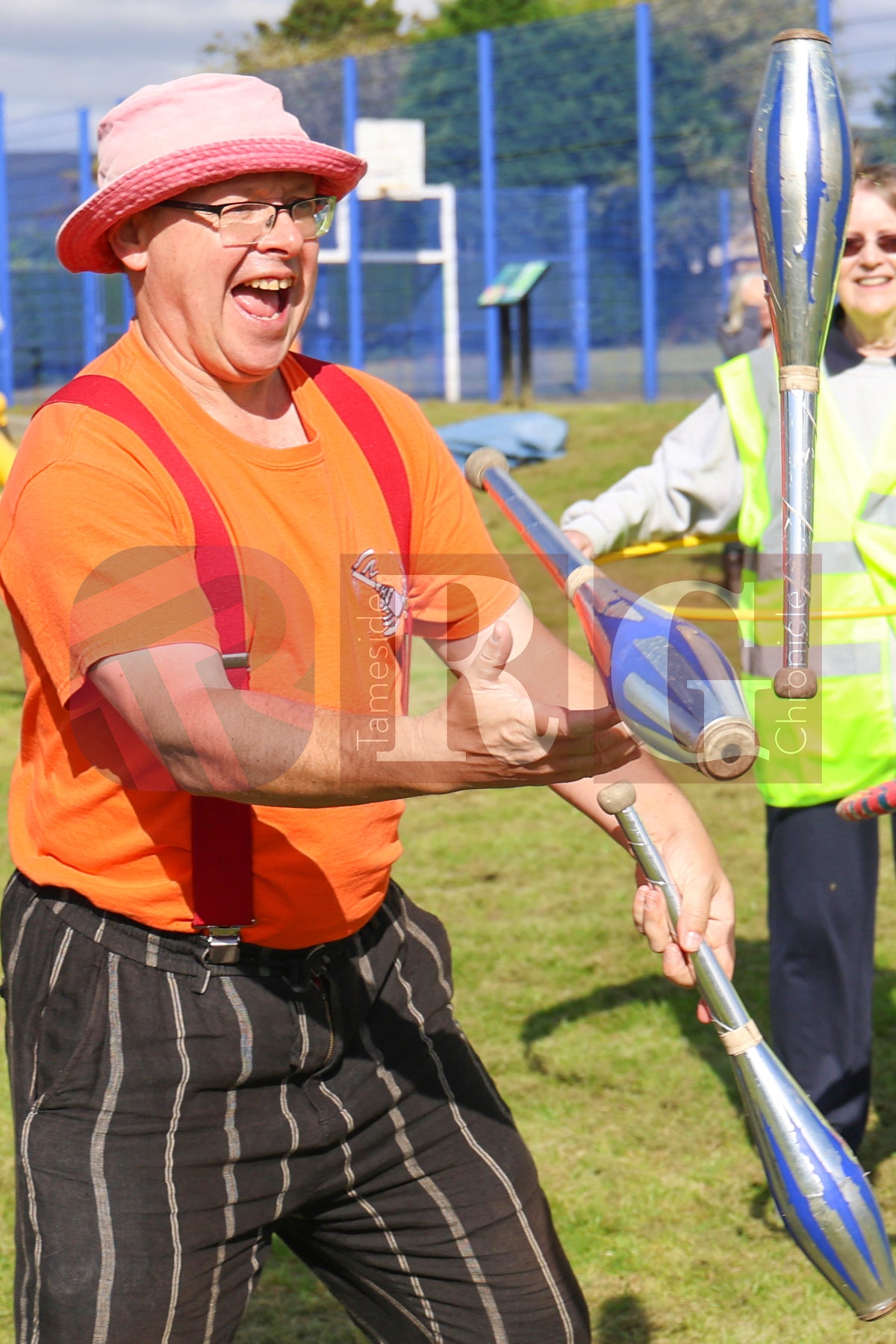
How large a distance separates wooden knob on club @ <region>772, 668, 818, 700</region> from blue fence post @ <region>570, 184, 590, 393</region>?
674 inches

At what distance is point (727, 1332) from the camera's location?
3303 millimetres

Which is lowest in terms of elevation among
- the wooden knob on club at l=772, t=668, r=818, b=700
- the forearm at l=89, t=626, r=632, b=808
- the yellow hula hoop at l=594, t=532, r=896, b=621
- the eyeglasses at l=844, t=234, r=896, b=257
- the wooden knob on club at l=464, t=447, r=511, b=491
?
the yellow hula hoop at l=594, t=532, r=896, b=621

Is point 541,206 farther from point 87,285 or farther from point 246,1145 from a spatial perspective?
point 246,1145

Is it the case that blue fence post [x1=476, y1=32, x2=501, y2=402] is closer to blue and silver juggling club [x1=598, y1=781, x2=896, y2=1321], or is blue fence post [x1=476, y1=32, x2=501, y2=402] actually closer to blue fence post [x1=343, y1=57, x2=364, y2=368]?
blue fence post [x1=343, y1=57, x2=364, y2=368]

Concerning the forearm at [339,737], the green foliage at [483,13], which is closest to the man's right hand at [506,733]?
the forearm at [339,737]

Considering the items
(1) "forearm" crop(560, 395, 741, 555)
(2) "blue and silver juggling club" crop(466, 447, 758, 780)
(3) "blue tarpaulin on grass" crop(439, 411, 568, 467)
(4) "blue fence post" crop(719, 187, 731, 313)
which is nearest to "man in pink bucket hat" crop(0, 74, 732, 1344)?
(2) "blue and silver juggling club" crop(466, 447, 758, 780)

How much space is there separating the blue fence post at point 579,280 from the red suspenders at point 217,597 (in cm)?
1652

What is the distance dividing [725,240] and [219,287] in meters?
15.9

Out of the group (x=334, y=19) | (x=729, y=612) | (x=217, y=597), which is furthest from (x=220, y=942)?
(x=334, y=19)

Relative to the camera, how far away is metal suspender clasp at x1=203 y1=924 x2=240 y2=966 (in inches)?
82.0

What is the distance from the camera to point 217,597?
1.96 metres

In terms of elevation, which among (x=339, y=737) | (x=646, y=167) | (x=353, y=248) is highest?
(x=646, y=167)

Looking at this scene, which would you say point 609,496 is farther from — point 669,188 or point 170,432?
point 669,188

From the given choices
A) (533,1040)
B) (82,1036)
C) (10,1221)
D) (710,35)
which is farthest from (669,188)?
(82,1036)
